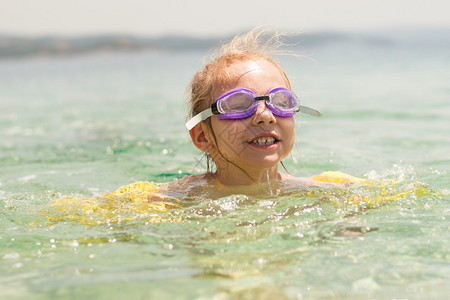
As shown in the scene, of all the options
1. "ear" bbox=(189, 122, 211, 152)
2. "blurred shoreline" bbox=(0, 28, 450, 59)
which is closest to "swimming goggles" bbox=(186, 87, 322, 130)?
"ear" bbox=(189, 122, 211, 152)

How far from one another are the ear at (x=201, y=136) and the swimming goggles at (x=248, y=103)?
10.1 inches

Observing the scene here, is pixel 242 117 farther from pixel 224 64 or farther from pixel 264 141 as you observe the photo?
pixel 224 64

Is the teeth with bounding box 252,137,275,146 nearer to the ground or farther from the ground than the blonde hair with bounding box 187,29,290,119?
nearer to the ground

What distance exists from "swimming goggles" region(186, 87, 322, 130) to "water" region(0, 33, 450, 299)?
0.59 meters

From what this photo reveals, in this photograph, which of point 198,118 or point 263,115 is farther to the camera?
point 198,118

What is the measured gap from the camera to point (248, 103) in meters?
3.84

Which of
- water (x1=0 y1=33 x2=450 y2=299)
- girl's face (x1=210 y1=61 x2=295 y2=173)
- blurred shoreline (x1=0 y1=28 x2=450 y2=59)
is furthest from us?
blurred shoreline (x1=0 y1=28 x2=450 y2=59)

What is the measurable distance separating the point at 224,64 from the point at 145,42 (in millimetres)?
26699

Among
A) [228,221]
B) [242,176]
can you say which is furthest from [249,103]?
[228,221]

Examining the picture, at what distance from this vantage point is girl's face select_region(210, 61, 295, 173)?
3779mm

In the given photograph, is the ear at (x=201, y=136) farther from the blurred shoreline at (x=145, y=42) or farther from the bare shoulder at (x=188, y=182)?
the blurred shoreline at (x=145, y=42)

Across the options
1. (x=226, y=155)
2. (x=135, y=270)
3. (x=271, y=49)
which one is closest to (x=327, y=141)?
(x=271, y=49)

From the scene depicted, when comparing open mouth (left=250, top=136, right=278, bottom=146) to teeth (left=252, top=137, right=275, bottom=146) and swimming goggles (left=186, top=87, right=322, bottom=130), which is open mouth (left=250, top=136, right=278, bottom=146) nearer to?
teeth (left=252, top=137, right=275, bottom=146)

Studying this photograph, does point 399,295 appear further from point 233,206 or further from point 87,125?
point 87,125
